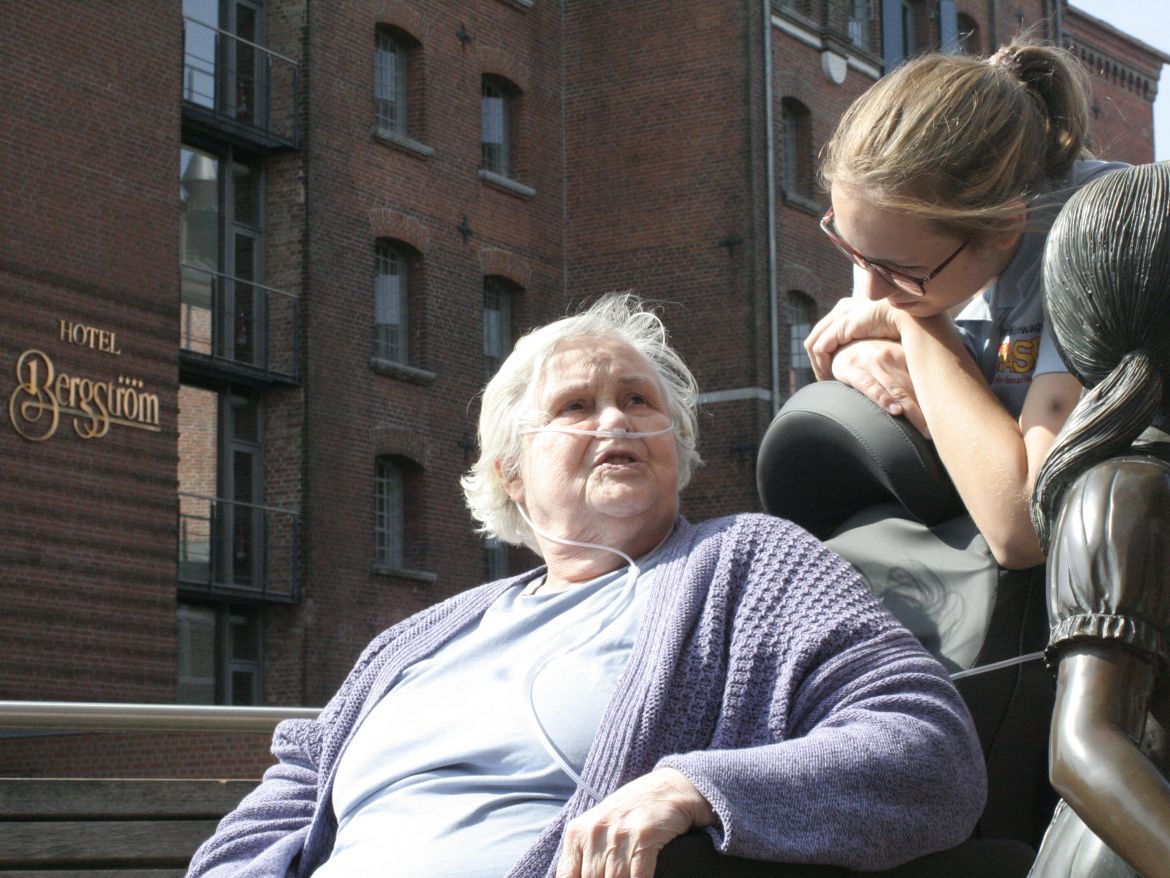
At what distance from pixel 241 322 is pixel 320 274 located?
0.98 meters

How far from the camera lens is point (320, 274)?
19953 millimetres

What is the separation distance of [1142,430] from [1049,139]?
111 cm

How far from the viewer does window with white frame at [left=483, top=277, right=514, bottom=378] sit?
2298 cm

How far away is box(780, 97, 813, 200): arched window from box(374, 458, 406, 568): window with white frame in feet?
22.7

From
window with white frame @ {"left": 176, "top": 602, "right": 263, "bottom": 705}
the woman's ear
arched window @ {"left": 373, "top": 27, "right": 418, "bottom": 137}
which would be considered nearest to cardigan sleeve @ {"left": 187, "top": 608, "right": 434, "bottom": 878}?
the woman's ear

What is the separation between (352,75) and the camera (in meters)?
20.7

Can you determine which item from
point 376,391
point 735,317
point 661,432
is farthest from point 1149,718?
point 735,317

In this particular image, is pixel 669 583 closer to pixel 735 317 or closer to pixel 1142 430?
pixel 1142 430

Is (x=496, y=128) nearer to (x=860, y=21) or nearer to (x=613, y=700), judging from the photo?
(x=860, y=21)

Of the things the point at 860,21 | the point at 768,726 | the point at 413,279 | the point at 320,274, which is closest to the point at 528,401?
the point at 768,726

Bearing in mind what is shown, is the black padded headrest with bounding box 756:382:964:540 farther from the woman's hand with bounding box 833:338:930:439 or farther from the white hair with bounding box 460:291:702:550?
the white hair with bounding box 460:291:702:550

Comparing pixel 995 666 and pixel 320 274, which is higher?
pixel 320 274

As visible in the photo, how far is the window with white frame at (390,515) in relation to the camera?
20984mm

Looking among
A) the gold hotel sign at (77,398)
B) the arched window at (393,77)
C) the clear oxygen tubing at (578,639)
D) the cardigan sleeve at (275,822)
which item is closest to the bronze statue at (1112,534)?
the clear oxygen tubing at (578,639)
